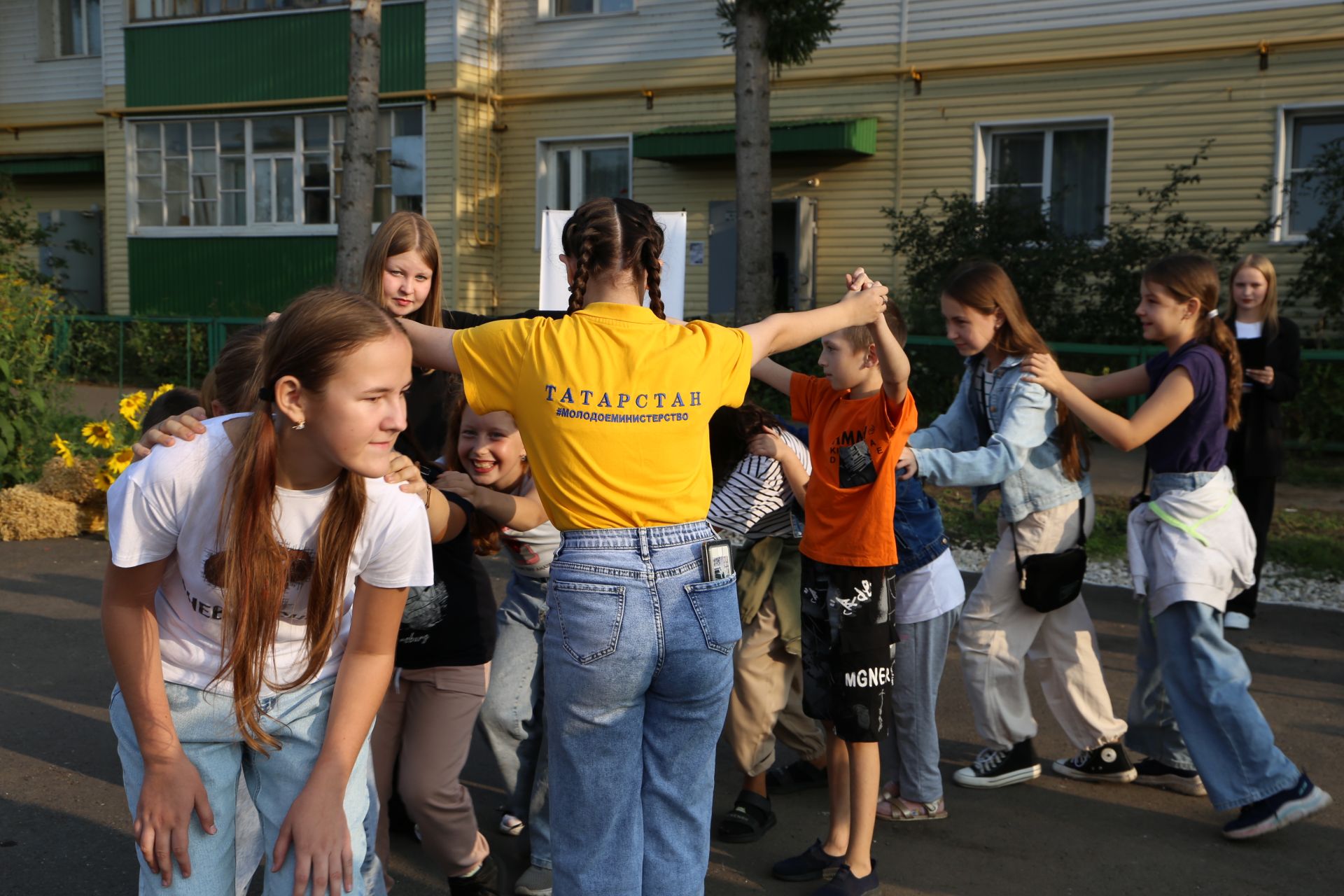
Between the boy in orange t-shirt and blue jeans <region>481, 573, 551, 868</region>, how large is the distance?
78cm

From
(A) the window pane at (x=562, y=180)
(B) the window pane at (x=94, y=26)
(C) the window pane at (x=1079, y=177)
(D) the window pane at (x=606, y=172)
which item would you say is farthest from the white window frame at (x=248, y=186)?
(C) the window pane at (x=1079, y=177)

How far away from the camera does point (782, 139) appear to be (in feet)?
57.8

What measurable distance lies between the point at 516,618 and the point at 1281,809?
2.57m

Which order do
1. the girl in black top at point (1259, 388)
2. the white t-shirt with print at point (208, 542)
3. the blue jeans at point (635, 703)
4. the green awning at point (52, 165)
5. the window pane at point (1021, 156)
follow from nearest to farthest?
the white t-shirt with print at point (208, 542) < the blue jeans at point (635, 703) < the girl in black top at point (1259, 388) < the window pane at point (1021, 156) < the green awning at point (52, 165)

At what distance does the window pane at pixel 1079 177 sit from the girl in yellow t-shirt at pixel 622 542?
49.6 ft

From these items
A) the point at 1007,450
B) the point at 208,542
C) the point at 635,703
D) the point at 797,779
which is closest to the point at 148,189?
the point at 797,779

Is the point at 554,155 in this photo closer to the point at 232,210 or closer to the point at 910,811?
the point at 232,210

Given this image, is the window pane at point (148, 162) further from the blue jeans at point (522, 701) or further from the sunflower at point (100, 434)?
the blue jeans at point (522, 701)

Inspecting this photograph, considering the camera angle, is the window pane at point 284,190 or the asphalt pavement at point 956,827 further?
the window pane at point 284,190

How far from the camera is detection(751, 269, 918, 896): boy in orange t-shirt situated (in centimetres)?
374

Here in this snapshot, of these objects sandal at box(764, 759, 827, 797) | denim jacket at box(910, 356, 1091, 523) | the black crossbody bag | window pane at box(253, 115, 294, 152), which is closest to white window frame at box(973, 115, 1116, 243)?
window pane at box(253, 115, 294, 152)

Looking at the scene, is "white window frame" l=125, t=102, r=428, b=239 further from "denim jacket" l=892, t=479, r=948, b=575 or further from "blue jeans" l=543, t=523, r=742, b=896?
"blue jeans" l=543, t=523, r=742, b=896

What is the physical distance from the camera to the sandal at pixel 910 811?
4316 mm

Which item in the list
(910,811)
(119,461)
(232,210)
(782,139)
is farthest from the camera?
(232,210)
